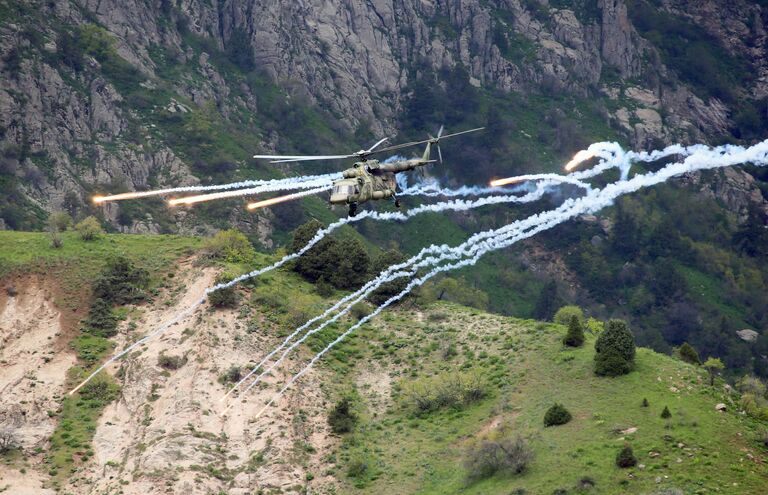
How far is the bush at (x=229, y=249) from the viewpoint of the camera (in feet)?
446

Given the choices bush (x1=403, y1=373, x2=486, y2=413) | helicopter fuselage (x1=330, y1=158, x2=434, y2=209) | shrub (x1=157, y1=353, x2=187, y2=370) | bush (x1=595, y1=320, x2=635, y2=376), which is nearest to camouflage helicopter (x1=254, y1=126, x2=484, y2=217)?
helicopter fuselage (x1=330, y1=158, x2=434, y2=209)

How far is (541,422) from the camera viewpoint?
356ft

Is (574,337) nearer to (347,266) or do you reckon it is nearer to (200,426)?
(347,266)

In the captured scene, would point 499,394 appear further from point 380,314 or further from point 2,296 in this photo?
point 2,296

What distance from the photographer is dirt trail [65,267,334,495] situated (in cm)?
10781

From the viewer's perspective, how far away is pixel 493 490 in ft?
325

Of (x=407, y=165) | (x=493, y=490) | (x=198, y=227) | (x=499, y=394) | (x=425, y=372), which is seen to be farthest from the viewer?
(x=198, y=227)

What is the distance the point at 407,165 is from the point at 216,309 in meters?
29.6

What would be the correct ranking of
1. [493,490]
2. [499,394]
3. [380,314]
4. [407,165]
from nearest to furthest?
[493,490] → [407,165] → [499,394] → [380,314]

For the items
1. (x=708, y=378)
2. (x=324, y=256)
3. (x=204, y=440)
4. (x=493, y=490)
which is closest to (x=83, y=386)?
(x=204, y=440)

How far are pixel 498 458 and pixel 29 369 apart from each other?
45.4 metres

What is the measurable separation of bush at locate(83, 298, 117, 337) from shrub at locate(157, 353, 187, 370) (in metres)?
7.43

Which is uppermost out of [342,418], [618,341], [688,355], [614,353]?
[618,341]

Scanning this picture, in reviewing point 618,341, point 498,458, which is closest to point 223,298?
point 498,458
